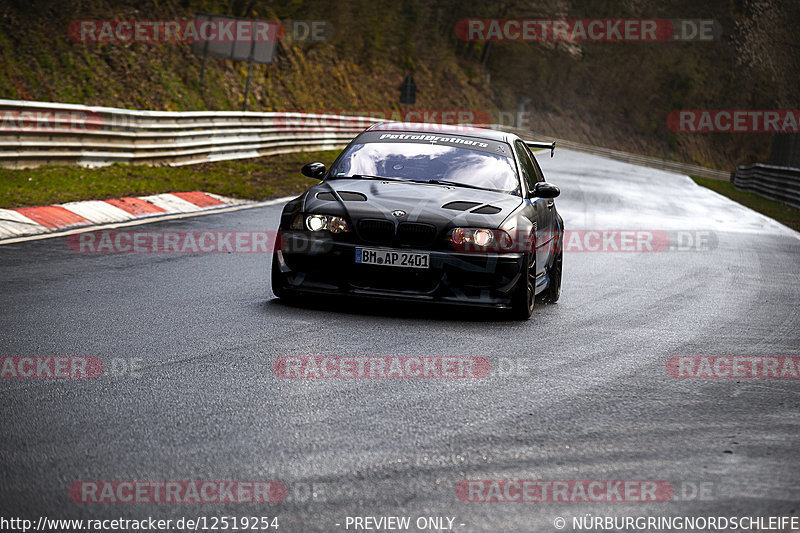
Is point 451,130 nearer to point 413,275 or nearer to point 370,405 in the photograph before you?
point 413,275

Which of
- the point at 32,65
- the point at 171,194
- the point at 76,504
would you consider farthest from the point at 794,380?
the point at 32,65

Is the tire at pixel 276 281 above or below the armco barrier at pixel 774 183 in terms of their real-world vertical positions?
above

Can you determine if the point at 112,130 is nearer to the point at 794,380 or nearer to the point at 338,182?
the point at 338,182

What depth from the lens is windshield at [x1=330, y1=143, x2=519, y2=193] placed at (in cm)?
854

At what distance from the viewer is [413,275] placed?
7.53 m

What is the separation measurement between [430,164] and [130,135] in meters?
10.5

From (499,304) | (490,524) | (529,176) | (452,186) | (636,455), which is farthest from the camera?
(529,176)

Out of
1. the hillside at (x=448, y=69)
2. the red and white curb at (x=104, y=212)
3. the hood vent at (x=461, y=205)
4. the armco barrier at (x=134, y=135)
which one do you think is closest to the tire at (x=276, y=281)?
the hood vent at (x=461, y=205)

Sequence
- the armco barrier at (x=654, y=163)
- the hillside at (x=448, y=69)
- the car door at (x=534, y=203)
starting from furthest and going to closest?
the armco barrier at (x=654, y=163), the hillside at (x=448, y=69), the car door at (x=534, y=203)

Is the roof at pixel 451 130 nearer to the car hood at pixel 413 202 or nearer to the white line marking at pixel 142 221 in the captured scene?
the car hood at pixel 413 202

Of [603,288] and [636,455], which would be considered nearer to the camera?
[636,455]

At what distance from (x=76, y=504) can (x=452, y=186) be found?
5.17 metres

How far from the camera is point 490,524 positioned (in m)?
3.64

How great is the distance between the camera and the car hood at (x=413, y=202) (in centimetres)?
761
